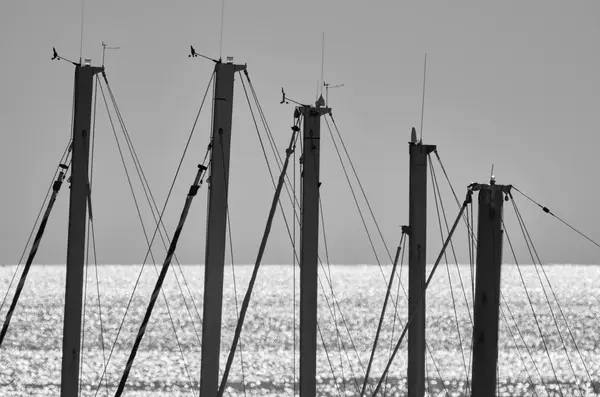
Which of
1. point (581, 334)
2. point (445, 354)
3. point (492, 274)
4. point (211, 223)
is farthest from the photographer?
point (581, 334)

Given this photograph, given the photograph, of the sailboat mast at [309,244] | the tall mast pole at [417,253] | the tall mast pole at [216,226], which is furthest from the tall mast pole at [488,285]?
the sailboat mast at [309,244]

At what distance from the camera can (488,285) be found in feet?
98.8

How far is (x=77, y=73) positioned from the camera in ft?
139

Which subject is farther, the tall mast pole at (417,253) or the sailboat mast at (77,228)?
the tall mast pole at (417,253)

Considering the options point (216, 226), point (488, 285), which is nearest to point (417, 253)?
point (216, 226)

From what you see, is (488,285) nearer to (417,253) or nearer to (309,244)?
(417,253)

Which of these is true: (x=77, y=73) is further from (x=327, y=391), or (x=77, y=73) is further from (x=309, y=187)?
(x=327, y=391)

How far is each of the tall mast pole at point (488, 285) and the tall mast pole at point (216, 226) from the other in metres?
10.9

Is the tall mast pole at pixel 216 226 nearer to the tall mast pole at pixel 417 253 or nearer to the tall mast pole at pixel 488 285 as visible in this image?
the tall mast pole at pixel 417 253

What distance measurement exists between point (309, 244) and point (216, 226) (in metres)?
3.95

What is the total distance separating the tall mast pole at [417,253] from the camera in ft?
138

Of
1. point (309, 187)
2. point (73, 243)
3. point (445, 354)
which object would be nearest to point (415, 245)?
point (309, 187)

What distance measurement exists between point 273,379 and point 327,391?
11963 millimetres

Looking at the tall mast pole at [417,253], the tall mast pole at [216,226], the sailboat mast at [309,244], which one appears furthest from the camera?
the sailboat mast at [309,244]
